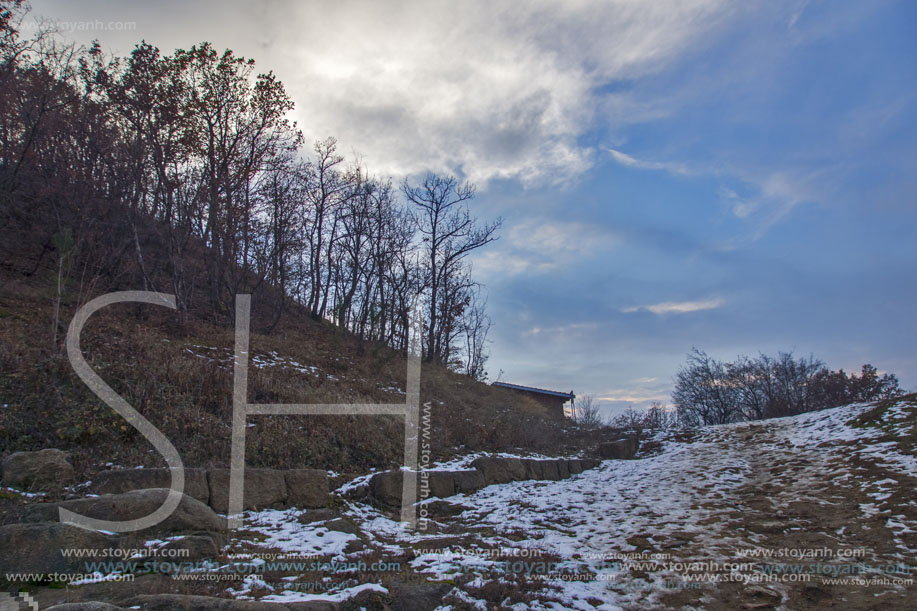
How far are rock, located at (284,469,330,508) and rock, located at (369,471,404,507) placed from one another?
1.02 m

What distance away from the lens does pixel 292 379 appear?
13.1m

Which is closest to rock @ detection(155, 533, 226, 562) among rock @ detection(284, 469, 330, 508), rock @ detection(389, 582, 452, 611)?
rock @ detection(389, 582, 452, 611)

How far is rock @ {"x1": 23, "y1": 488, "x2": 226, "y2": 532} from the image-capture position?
16.8 ft

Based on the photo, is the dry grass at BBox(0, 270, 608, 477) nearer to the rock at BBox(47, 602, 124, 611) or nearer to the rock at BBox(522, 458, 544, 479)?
the rock at BBox(522, 458, 544, 479)

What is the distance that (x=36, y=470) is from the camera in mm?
6344

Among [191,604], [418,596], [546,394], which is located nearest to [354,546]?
[418,596]

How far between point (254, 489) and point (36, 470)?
2.84 meters

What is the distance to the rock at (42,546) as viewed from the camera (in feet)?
13.5

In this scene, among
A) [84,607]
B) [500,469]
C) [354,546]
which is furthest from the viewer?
[500,469]

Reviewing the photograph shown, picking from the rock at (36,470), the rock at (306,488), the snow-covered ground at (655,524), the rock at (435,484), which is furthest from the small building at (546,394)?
the rock at (36,470)

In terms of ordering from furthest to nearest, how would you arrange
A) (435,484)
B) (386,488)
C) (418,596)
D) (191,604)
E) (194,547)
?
(435,484) < (386,488) < (194,547) < (418,596) < (191,604)

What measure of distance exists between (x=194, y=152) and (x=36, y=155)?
15.1ft

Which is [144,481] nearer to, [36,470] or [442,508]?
[36,470]

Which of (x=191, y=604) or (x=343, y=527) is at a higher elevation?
(x=191, y=604)
